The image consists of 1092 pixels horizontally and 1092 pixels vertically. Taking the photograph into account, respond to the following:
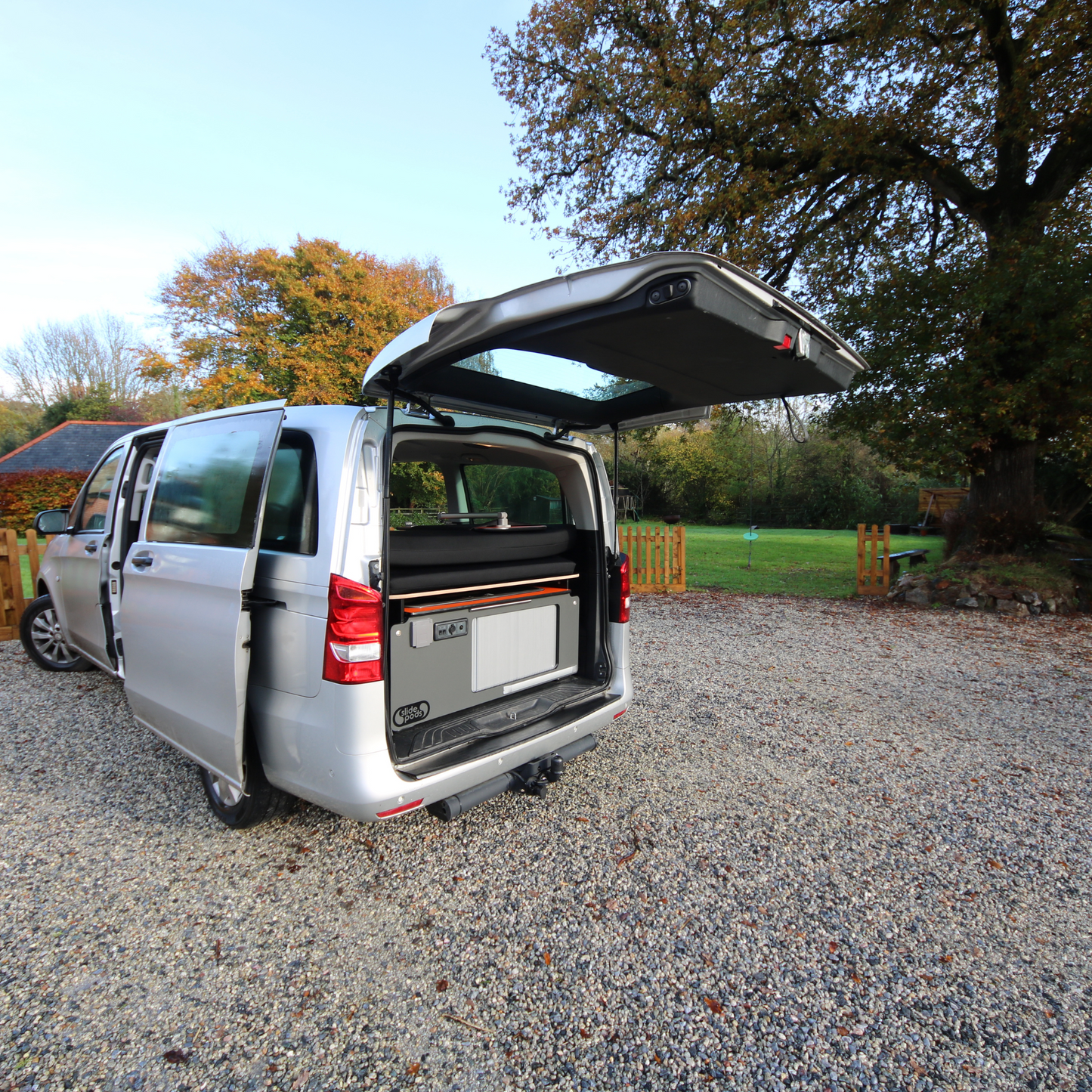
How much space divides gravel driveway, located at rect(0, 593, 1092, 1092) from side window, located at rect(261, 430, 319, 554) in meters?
1.38

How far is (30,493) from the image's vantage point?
718 inches

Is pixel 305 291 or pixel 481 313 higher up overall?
pixel 305 291

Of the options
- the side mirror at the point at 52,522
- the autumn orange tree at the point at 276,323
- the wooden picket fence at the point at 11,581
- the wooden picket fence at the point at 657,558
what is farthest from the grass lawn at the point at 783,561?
the autumn orange tree at the point at 276,323

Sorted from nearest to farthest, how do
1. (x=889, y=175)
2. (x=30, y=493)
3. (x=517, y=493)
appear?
(x=517, y=493), (x=889, y=175), (x=30, y=493)

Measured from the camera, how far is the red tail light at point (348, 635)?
2.06 meters

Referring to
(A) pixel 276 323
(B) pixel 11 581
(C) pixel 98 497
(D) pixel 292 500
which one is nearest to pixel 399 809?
(D) pixel 292 500

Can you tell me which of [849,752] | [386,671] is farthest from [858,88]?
[386,671]

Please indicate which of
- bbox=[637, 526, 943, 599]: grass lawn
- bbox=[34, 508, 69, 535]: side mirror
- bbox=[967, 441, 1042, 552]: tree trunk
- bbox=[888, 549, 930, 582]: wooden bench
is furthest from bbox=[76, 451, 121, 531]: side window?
bbox=[967, 441, 1042, 552]: tree trunk

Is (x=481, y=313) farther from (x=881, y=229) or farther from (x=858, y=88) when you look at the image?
(x=881, y=229)

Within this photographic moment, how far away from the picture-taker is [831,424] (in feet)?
31.4

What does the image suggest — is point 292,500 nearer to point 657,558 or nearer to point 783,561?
point 657,558

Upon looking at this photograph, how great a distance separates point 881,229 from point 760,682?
9881 millimetres

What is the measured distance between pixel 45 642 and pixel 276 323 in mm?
14225

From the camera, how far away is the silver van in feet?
6.77
